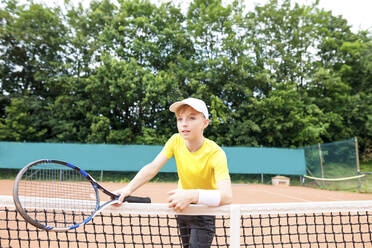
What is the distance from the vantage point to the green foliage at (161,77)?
13.6 m

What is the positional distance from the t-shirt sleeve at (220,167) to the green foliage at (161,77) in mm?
11748

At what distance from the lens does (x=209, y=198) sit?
133cm

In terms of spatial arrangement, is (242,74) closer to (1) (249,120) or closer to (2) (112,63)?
(1) (249,120)

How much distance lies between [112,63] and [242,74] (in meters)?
7.20

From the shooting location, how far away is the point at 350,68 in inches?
691

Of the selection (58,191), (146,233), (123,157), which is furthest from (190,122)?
(123,157)

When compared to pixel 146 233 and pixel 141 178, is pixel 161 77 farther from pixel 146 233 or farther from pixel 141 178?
pixel 141 178

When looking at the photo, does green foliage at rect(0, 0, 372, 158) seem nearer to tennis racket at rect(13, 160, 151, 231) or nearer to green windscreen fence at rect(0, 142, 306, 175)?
green windscreen fence at rect(0, 142, 306, 175)

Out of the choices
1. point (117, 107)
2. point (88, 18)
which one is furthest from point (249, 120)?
point (88, 18)

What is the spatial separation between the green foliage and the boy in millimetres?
11552

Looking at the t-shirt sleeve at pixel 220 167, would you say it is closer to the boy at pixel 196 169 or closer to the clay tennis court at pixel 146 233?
the boy at pixel 196 169

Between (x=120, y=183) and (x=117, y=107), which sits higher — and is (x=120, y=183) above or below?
below

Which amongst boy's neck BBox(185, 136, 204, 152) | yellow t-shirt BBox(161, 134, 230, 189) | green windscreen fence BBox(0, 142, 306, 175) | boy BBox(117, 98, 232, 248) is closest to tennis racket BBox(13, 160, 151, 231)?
boy BBox(117, 98, 232, 248)

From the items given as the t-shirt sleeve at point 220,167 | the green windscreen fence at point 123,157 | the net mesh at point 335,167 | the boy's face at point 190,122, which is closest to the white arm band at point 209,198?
the t-shirt sleeve at point 220,167
